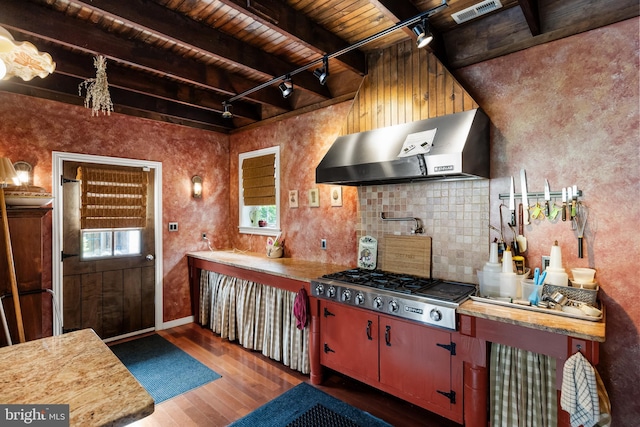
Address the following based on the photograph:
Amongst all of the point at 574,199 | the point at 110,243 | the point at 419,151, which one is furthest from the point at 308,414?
the point at 110,243

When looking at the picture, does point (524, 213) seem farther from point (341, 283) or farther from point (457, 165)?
point (341, 283)

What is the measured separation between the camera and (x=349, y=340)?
2617 millimetres

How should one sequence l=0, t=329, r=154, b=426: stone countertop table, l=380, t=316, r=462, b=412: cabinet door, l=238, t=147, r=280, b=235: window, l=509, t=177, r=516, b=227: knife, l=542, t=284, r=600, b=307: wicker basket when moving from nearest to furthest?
1. l=0, t=329, r=154, b=426: stone countertop table
2. l=542, t=284, r=600, b=307: wicker basket
3. l=380, t=316, r=462, b=412: cabinet door
4. l=509, t=177, r=516, b=227: knife
5. l=238, t=147, r=280, b=235: window

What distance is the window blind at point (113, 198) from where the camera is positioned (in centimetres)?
359

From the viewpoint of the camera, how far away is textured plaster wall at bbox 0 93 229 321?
3.23 metres

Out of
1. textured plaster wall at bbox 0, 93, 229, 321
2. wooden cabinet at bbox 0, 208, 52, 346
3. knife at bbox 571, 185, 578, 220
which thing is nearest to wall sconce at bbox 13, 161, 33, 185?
textured plaster wall at bbox 0, 93, 229, 321

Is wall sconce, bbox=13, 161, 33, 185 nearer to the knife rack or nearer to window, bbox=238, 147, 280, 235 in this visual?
window, bbox=238, 147, 280, 235

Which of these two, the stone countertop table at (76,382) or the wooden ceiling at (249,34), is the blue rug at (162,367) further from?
the wooden ceiling at (249,34)

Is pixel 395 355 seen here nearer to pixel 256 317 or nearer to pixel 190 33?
pixel 256 317

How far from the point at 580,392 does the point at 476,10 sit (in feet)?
7.85

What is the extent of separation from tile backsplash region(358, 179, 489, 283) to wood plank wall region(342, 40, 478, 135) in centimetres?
59

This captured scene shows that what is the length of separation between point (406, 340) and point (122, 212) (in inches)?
135

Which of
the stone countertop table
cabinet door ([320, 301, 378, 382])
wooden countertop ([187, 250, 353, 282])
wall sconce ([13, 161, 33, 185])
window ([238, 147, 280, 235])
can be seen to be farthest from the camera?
window ([238, 147, 280, 235])

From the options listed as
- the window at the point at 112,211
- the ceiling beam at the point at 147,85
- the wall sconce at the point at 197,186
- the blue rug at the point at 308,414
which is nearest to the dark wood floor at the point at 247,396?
the blue rug at the point at 308,414
